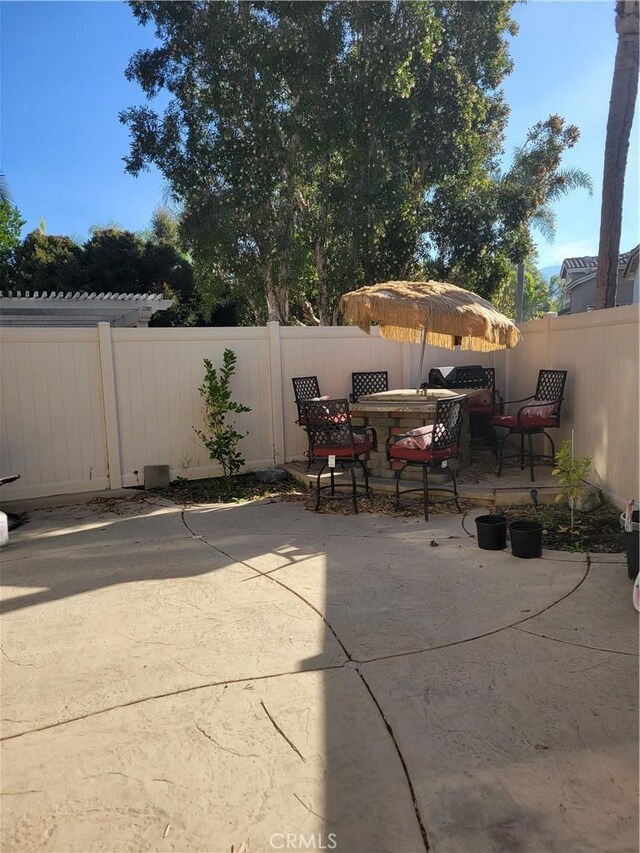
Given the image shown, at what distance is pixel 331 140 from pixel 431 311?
25.8 ft

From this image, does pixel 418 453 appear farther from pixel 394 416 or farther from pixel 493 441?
pixel 493 441

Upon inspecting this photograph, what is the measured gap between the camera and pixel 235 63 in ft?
39.5

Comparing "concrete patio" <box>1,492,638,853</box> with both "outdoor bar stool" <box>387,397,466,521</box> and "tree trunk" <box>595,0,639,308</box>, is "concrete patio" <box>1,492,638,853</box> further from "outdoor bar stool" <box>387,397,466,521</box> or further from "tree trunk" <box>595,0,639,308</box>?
"tree trunk" <box>595,0,639,308</box>

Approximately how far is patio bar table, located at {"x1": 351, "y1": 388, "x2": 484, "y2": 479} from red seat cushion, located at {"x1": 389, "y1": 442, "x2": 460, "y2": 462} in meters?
0.67

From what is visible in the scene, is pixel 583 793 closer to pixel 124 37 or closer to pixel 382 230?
pixel 382 230

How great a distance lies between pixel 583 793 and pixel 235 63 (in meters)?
13.6

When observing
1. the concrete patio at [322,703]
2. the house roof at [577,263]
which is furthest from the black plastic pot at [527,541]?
the house roof at [577,263]

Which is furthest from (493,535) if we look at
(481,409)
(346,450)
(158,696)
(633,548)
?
(481,409)

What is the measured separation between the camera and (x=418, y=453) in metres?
5.64

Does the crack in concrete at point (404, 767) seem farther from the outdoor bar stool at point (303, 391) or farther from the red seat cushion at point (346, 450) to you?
the outdoor bar stool at point (303, 391)

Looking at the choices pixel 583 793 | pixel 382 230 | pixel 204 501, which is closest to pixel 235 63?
pixel 382 230

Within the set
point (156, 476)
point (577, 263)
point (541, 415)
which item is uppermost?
point (577, 263)

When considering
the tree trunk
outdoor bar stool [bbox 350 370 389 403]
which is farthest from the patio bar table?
the tree trunk

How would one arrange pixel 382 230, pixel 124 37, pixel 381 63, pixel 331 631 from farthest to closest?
pixel 382 230
pixel 124 37
pixel 381 63
pixel 331 631
